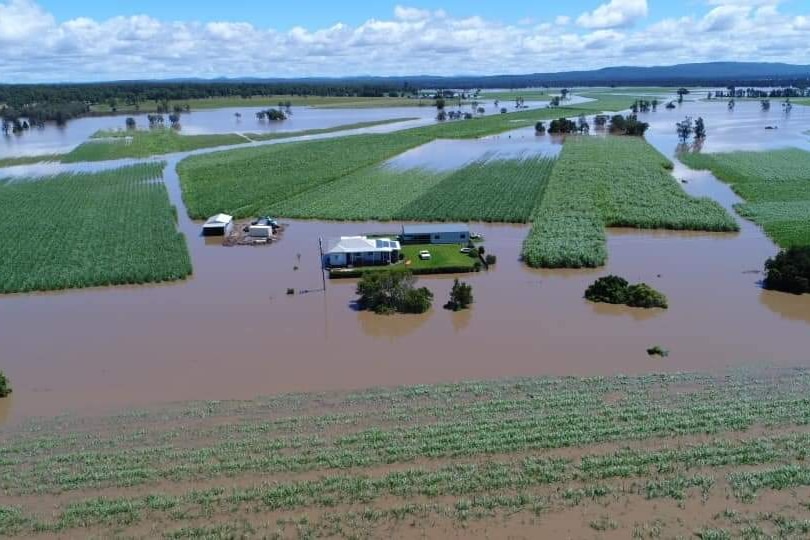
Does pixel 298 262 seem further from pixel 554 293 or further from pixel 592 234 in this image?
pixel 592 234

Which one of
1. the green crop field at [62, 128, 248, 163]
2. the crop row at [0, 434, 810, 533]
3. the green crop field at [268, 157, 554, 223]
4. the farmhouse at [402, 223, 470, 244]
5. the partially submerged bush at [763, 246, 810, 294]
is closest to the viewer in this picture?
the crop row at [0, 434, 810, 533]

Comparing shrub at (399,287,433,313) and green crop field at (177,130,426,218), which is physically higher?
green crop field at (177,130,426,218)

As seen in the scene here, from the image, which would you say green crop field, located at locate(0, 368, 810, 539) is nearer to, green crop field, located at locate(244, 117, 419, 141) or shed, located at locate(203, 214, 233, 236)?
shed, located at locate(203, 214, 233, 236)

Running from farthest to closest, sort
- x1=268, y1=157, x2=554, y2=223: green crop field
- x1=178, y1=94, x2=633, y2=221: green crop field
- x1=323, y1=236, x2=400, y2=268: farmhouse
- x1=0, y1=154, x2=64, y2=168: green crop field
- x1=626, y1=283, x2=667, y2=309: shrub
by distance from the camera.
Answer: x1=0, y1=154, x2=64, y2=168: green crop field, x1=178, y1=94, x2=633, y2=221: green crop field, x1=268, y1=157, x2=554, y2=223: green crop field, x1=323, y1=236, x2=400, y2=268: farmhouse, x1=626, y1=283, x2=667, y2=309: shrub

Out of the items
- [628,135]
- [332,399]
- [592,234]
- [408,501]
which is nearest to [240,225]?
[592,234]

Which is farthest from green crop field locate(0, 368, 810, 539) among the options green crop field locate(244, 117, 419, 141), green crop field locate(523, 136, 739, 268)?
green crop field locate(244, 117, 419, 141)

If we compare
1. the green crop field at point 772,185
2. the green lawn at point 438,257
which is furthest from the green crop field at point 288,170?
the green crop field at point 772,185

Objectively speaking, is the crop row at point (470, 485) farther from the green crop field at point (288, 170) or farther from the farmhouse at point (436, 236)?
the green crop field at point (288, 170)

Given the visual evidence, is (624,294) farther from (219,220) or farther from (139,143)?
(139,143)
